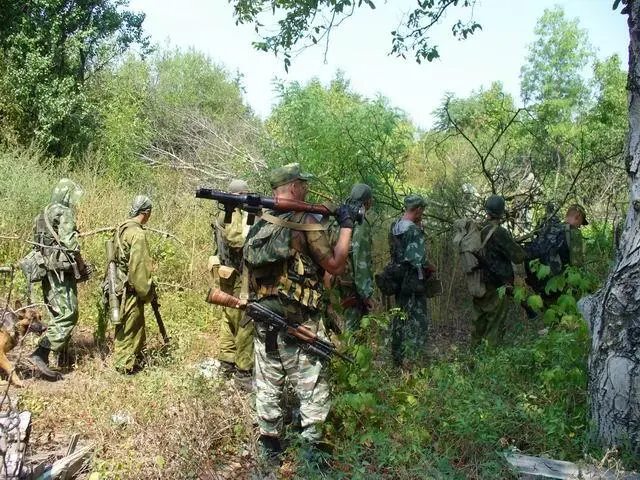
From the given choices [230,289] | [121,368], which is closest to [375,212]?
[230,289]

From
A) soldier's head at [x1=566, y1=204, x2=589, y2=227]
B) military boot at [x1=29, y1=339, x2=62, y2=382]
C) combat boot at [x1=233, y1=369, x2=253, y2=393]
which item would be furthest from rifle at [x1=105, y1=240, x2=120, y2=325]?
soldier's head at [x1=566, y1=204, x2=589, y2=227]

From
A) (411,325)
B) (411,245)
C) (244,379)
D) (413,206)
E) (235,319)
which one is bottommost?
(244,379)

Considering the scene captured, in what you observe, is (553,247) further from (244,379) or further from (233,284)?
(244,379)

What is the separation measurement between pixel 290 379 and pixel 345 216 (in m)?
1.05

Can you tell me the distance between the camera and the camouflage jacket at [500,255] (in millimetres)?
5754

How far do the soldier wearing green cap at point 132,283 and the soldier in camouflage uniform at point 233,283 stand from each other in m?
0.63

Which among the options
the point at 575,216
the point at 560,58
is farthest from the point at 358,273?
the point at 560,58

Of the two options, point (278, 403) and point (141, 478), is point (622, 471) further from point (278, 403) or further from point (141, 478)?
point (141, 478)

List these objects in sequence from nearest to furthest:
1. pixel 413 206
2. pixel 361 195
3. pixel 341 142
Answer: pixel 361 195
pixel 413 206
pixel 341 142

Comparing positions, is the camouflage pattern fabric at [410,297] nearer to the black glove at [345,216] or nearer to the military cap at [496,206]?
the military cap at [496,206]

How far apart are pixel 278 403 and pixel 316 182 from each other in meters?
4.67

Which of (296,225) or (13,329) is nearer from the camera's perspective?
(296,225)

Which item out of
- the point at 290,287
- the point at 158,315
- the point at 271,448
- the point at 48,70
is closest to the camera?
the point at 290,287

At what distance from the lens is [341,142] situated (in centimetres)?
826
